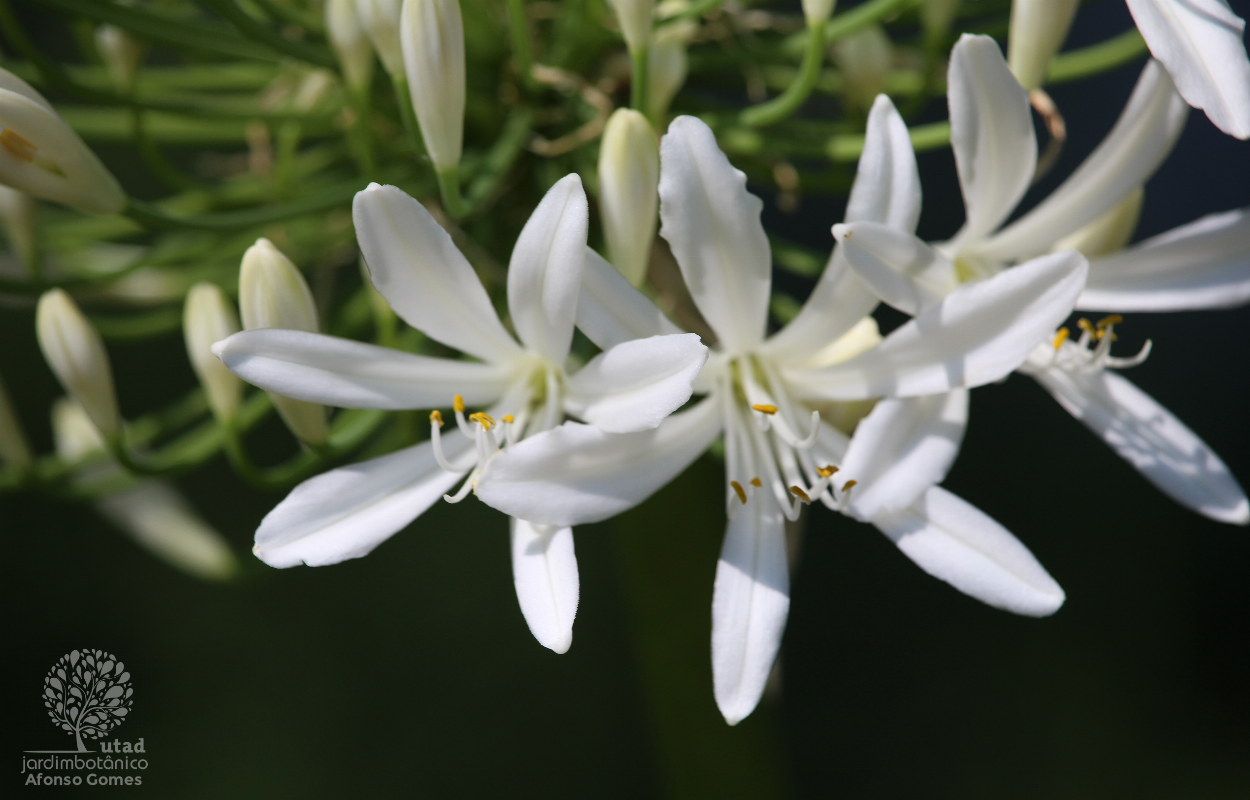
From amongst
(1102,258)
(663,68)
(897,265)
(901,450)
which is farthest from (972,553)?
(663,68)

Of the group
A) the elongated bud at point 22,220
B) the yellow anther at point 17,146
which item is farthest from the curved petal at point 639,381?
the elongated bud at point 22,220

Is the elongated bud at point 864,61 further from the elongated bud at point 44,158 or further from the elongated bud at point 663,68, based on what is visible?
the elongated bud at point 44,158

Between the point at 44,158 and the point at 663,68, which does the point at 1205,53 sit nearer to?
the point at 663,68

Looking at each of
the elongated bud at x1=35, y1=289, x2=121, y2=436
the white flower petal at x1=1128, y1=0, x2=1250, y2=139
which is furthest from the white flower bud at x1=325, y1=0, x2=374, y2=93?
the white flower petal at x1=1128, y1=0, x2=1250, y2=139

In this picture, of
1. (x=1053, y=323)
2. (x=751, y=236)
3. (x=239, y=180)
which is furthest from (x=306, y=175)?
(x=1053, y=323)

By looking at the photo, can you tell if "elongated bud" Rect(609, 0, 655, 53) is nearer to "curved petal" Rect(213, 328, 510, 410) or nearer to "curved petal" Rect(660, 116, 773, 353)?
"curved petal" Rect(660, 116, 773, 353)

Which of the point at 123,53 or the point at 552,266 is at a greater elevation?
the point at 123,53

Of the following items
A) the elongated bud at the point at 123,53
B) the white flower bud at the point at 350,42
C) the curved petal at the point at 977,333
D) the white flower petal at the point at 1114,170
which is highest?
the elongated bud at the point at 123,53
